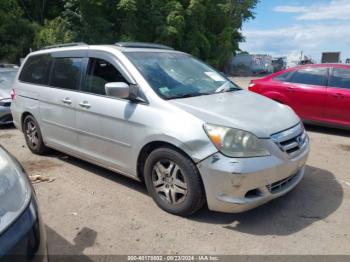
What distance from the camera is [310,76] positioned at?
7.98 m

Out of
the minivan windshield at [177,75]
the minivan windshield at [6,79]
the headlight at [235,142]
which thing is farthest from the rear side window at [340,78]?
the minivan windshield at [6,79]

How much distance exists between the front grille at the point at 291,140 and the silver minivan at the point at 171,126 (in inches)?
0.4

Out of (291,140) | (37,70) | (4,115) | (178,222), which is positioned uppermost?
(37,70)

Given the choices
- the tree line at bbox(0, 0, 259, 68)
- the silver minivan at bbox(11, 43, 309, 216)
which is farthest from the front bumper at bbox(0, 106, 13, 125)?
the tree line at bbox(0, 0, 259, 68)

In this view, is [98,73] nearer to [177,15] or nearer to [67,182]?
[67,182]

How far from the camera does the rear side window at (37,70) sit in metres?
5.62

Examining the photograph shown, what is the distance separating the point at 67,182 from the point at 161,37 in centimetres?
2981

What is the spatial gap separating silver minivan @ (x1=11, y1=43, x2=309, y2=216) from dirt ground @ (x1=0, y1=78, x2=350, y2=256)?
0.85ft

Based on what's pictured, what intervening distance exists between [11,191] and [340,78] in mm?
7112

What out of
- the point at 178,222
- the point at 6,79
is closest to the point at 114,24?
the point at 6,79

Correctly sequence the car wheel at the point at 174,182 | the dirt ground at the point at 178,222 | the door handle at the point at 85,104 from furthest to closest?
1. the door handle at the point at 85,104
2. the car wheel at the point at 174,182
3. the dirt ground at the point at 178,222

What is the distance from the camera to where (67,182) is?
194 inches

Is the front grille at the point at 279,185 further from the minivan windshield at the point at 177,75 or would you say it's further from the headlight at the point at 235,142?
the minivan windshield at the point at 177,75

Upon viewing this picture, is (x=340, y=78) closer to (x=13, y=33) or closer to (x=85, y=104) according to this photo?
(x=85, y=104)
